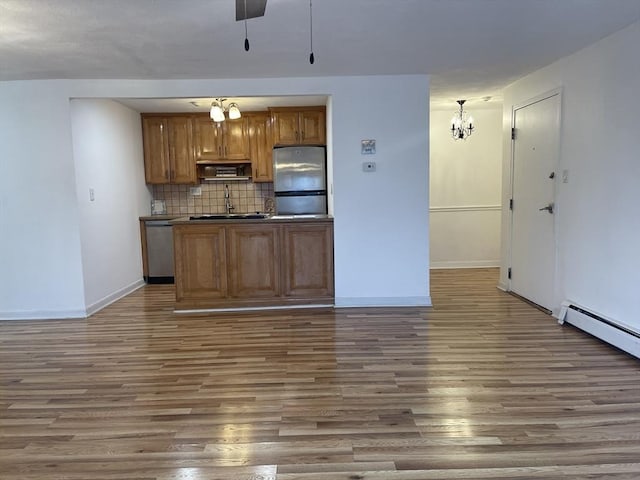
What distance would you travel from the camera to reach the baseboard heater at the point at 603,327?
3.07 meters

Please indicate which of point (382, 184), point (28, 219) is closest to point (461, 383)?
point (382, 184)

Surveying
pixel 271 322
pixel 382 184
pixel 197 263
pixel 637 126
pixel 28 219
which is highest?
pixel 637 126

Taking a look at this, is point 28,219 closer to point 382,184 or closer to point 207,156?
point 207,156

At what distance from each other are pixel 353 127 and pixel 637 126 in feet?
7.72

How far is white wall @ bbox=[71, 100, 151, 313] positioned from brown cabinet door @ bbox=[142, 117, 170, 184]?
0.09 metres

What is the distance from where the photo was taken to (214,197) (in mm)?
6379

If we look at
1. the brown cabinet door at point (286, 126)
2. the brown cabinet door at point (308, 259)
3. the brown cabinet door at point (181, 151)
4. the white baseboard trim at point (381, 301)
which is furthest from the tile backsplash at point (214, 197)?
the white baseboard trim at point (381, 301)

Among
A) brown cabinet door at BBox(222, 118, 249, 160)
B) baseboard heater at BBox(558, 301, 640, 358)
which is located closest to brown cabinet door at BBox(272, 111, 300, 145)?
brown cabinet door at BBox(222, 118, 249, 160)

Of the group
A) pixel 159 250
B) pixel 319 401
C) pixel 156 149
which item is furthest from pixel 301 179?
pixel 319 401

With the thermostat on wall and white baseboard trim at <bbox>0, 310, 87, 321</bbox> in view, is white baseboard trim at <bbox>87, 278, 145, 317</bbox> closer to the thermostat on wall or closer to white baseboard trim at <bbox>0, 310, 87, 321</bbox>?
white baseboard trim at <bbox>0, 310, 87, 321</bbox>

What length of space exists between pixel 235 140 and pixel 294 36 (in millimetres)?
3081

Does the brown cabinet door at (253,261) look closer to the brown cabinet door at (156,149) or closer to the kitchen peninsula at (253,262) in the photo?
the kitchen peninsula at (253,262)

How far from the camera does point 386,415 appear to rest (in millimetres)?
2330

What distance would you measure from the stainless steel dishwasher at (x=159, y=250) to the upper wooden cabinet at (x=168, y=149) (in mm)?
643
